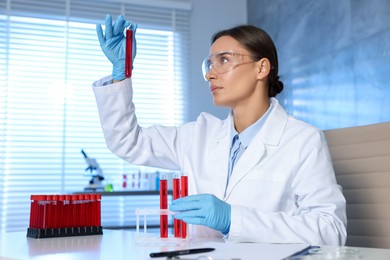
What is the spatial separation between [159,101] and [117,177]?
0.69 metres

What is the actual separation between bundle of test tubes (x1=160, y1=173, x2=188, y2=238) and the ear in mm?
608

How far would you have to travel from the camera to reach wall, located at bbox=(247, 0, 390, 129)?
299 cm

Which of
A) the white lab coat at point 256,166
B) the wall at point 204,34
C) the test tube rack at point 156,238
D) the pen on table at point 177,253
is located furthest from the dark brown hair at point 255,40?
the wall at point 204,34

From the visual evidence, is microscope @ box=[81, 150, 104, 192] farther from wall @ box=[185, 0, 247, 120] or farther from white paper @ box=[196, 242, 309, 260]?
white paper @ box=[196, 242, 309, 260]

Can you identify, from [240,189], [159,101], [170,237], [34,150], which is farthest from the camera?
[159,101]

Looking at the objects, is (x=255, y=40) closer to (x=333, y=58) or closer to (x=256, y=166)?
(x=256, y=166)

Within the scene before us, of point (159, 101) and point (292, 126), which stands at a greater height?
point (159, 101)

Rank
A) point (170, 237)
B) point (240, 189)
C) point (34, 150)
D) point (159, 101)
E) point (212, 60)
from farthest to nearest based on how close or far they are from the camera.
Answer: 1. point (159, 101)
2. point (34, 150)
3. point (212, 60)
4. point (240, 189)
5. point (170, 237)

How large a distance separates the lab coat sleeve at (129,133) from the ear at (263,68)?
A: 0.96 feet

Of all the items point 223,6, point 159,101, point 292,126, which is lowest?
point 292,126

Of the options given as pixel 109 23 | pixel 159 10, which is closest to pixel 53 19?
pixel 159 10

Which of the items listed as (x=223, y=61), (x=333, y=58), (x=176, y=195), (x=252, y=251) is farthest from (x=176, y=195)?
(x=333, y=58)

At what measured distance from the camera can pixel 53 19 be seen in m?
3.87

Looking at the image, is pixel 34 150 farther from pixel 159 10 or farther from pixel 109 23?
pixel 109 23
